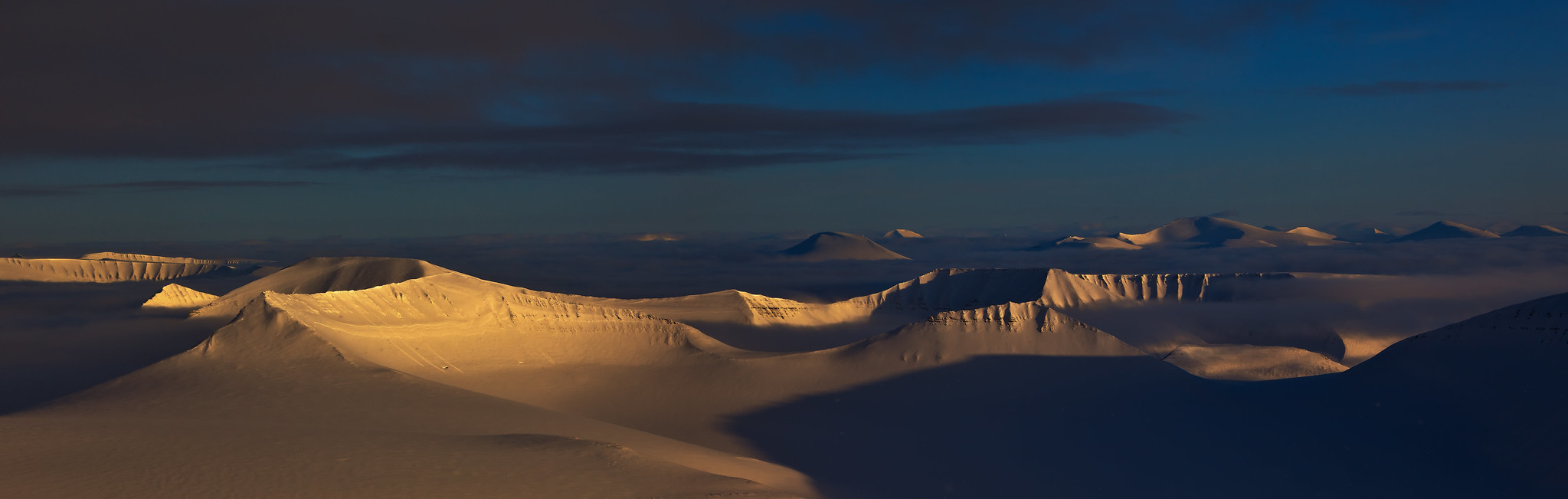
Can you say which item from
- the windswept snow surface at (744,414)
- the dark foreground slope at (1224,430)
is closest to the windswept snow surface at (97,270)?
the windswept snow surface at (744,414)

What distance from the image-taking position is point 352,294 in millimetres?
53500

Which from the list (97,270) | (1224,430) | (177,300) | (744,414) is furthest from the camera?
(97,270)

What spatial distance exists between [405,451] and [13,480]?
26.3ft

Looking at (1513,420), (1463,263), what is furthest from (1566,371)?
(1463,263)

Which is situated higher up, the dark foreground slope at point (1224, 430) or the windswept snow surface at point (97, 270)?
the windswept snow surface at point (97, 270)

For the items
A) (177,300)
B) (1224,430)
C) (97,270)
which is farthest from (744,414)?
(97,270)

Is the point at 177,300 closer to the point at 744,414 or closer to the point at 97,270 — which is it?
the point at 744,414

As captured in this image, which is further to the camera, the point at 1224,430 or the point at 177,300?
the point at 177,300

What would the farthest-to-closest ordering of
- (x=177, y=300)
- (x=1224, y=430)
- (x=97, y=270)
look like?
(x=97, y=270)
(x=177, y=300)
(x=1224, y=430)

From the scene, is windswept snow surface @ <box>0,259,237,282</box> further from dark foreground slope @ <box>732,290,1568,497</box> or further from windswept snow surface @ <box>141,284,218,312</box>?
dark foreground slope @ <box>732,290,1568,497</box>

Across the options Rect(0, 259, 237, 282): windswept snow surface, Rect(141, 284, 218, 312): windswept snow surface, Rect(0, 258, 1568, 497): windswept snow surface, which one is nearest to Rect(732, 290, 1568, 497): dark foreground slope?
Rect(0, 258, 1568, 497): windswept snow surface

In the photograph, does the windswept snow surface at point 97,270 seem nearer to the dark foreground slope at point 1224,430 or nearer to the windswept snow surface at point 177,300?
the windswept snow surface at point 177,300

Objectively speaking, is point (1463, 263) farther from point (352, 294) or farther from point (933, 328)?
point (352, 294)

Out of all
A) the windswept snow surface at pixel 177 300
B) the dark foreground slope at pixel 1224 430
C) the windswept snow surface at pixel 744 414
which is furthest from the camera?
the windswept snow surface at pixel 177 300
